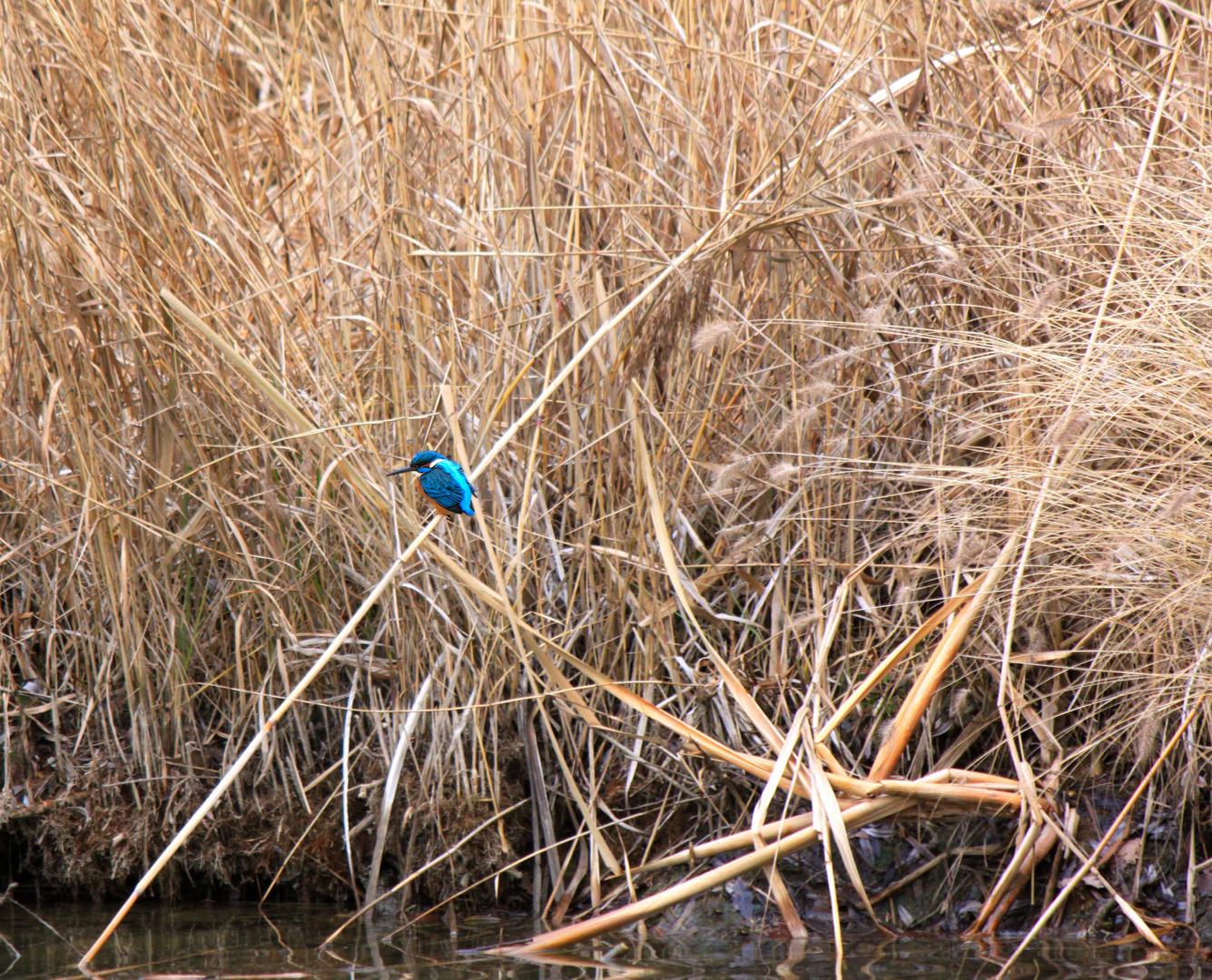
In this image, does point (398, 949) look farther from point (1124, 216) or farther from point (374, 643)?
point (1124, 216)

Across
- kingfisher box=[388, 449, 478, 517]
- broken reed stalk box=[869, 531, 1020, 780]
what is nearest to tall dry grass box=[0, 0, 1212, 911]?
broken reed stalk box=[869, 531, 1020, 780]

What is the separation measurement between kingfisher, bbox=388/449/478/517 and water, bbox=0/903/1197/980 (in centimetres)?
81

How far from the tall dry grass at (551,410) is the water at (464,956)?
5.8 inches

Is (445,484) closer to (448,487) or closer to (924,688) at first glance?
(448,487)

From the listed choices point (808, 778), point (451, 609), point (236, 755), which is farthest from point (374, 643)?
point (808, 778)

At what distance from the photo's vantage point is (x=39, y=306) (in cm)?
230

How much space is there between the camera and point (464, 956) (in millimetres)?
2055

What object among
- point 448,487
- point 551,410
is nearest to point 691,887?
point 448,487

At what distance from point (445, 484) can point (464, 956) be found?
2.90 ft

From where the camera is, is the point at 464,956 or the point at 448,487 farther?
the point at 464,956

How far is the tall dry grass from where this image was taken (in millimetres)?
2105

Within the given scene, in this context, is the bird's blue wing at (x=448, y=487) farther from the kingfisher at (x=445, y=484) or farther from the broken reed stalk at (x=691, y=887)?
the broken reed stalk at (x=691, y=887)

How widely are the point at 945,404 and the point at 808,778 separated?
773 mm

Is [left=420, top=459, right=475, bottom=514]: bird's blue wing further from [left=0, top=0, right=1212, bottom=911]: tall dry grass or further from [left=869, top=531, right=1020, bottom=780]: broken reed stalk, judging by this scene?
[left=869, top=531, right=1020, bottom=780]: broken reed stalk
